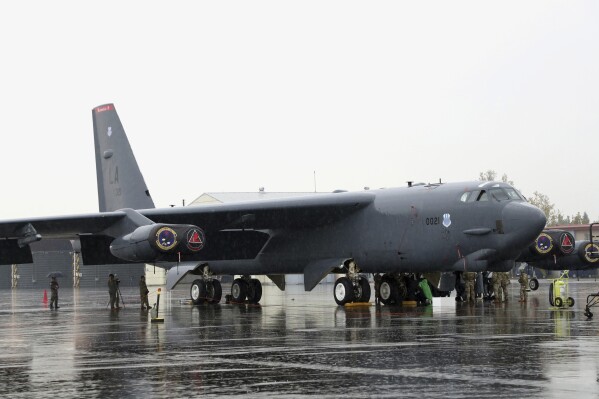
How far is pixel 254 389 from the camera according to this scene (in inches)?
380

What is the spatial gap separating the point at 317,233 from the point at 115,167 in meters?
8.61

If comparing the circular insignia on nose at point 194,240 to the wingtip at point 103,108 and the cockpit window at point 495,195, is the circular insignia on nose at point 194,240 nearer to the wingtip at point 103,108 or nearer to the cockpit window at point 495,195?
the cockpit window at point 495,195

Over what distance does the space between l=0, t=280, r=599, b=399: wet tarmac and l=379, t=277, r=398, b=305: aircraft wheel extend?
6598mm

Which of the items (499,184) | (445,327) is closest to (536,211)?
(499,184)

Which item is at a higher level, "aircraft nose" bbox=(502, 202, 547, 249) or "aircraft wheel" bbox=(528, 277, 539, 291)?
"aircraft nose" bbox=(502, 202, 547, 249)

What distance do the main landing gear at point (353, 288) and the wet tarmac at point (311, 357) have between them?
6.30m

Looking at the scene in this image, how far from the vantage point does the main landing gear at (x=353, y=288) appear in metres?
28.5

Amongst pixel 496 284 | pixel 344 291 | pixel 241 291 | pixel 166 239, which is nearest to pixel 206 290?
pixel 241 291

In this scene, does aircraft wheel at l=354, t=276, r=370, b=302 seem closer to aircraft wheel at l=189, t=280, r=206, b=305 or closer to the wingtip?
aircraft wheel at l=189, t=280, r=206, b=305

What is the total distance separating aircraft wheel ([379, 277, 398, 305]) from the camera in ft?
94.6

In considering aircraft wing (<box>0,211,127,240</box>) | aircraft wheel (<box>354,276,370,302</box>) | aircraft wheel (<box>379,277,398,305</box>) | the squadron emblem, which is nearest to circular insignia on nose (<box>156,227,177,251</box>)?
aircraft wing (<box>0,211,127,240</box>)

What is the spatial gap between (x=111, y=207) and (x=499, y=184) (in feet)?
48.6

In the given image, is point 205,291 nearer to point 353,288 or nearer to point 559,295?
point 353,288

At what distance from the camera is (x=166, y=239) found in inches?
961
